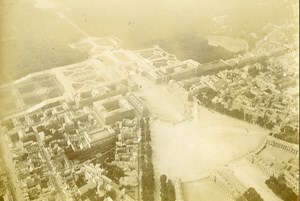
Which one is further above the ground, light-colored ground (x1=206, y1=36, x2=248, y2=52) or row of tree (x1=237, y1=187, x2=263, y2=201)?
light-colored ground (x1=206, y1=36, x2=248, y2=52)

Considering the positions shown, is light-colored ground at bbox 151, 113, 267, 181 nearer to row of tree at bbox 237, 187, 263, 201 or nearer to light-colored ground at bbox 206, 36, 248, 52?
row of tree at bbox 237, 187, 263, 201

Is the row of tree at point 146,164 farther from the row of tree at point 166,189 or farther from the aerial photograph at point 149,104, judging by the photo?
the row of tree at point 166,189

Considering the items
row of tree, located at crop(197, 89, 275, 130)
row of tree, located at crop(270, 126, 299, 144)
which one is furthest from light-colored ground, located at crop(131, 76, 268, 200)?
row of tree, located at crop(270, 126, 299, 144)

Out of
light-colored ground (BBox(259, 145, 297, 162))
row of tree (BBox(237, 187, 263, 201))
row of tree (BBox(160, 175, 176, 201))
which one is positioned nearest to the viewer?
row of tree (BBox(237, 187, 263, 201))

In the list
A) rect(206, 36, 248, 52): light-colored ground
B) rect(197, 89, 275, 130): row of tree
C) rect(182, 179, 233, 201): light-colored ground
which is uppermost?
rect(206, 36, 248, 52): light-colored ground

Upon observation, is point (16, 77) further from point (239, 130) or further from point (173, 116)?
point (239, 130)

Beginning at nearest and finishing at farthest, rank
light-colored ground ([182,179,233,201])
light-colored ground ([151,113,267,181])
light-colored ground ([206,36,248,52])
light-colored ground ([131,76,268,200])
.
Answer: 1. light-colored ground ([182,179,233,201])
2. light-colored ground ([131,76,268,200])
3. light-colored ground ([151,113,267,181])
4. light-colored ground ([206,36,248,52])

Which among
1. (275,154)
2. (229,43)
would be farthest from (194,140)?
(229,43)
